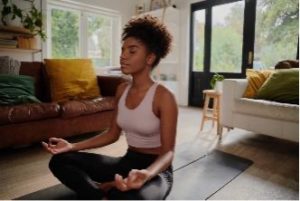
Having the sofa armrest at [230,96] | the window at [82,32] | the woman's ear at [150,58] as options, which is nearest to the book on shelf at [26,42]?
the window at [82,32]

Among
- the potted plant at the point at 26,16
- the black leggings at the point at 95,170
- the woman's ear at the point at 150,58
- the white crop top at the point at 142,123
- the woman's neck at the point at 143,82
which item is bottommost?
the black leggings at the point at 95,170

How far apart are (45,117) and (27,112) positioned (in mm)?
146

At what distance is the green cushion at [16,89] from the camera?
204 centimetres

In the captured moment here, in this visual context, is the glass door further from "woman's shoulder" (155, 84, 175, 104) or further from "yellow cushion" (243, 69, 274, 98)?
"woman's shoulder" (155, 84, 175, 104)

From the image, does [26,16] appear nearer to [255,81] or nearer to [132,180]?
[255,81]

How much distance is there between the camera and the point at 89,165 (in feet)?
3.25

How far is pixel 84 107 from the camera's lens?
2.24m

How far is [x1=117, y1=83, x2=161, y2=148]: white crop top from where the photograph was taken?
96cm

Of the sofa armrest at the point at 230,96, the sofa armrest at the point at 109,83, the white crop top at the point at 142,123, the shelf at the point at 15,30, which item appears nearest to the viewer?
the white crop top at the point at 142,123

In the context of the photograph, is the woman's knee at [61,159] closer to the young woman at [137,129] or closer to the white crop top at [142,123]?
the young woman at [137,129]

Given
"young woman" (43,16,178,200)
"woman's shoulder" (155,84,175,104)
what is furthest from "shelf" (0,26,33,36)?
"woman's shoulder" (155,84,175,104)

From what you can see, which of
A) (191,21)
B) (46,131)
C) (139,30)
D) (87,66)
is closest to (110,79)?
(87,66)

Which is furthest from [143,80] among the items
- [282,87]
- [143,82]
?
[282,87]

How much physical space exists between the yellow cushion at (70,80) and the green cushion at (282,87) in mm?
1724
